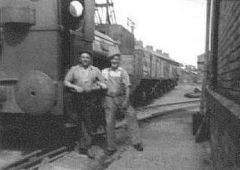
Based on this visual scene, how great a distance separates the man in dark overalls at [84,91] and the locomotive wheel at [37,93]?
0.39 m

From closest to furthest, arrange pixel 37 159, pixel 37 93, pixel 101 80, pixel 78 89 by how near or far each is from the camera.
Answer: pixel 37 159, pixel 37 93, pixel 78 89, pixel 101 80

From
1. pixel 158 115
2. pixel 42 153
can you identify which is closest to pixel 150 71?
pixel 158 115

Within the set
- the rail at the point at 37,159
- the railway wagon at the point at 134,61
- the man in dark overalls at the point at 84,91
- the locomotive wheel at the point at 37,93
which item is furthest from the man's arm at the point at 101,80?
the railway wagon at the point at 134,61

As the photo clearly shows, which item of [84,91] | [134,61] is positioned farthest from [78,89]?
[134,61]

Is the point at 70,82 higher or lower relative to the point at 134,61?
lower

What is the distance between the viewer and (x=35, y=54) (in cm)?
605

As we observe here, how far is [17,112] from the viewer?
5785mm

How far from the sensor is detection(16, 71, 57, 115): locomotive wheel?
542 cm

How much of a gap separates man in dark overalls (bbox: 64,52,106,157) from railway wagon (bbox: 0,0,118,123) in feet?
0.78

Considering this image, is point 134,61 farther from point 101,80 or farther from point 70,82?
point 70,82

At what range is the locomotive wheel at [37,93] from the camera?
17.8 feet

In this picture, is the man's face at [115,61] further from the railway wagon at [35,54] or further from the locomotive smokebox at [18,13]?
the locomotive smokebox at [18,13]

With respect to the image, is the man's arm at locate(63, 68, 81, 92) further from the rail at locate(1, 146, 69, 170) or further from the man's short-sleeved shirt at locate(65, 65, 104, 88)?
the rail at locate(1, 146, 69, 170)

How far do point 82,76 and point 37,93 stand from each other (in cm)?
79
